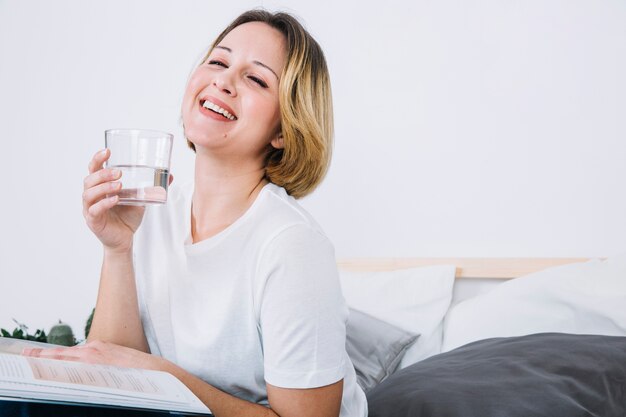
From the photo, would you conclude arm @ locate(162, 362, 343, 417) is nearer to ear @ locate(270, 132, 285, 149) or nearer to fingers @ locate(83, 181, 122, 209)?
fingers @ locate(83, 181, 122, 209)

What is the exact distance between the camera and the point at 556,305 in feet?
5.72

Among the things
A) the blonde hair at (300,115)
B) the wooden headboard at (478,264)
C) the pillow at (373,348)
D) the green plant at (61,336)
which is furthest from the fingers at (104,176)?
the wooden headboard at (478,264)

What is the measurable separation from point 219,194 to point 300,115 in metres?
0.22

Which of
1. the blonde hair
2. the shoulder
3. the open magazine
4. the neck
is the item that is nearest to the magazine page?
the open magazine

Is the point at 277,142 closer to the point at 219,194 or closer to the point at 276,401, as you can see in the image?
the point at 219,194

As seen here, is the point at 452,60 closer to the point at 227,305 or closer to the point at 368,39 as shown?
the point at 368,39

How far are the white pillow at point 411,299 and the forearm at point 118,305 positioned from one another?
3.06 feet

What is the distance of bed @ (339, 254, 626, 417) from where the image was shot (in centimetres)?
113

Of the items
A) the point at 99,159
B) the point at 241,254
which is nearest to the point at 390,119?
the point at 241,254

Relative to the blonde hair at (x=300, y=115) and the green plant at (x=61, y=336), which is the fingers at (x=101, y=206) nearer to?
the blonde hair at (x=300, y=115)

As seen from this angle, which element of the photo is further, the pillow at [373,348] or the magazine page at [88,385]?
the pillow at [373,348]

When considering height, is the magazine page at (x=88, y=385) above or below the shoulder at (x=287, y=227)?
below

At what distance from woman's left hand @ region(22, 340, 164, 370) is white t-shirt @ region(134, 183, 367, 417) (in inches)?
Answer: 4.6

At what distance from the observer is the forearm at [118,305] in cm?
125
